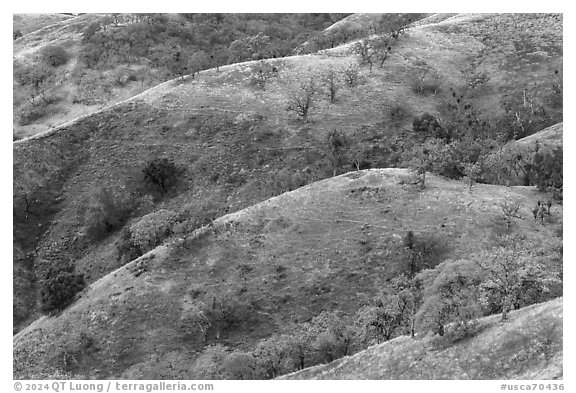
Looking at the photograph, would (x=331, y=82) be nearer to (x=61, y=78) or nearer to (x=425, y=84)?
(x=425, y=84)

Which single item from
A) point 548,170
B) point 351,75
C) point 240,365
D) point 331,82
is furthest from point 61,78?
point 548,170

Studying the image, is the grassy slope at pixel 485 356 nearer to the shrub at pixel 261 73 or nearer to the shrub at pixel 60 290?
the shrub at pixel 60 290

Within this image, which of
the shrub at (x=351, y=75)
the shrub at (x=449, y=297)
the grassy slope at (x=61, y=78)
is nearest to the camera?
the shrub at (x=449, y=297)

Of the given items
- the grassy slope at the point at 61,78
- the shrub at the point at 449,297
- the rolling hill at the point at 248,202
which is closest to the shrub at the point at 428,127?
the rolling hill at the point at 248,202

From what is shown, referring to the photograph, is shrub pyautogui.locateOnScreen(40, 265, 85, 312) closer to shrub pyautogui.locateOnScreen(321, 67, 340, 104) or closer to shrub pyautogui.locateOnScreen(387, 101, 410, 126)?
shrub pyautogui.locateOnScreen(321, 67, 340, 104)

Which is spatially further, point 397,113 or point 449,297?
point 397,113

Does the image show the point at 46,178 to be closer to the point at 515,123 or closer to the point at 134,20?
the point at 515,123
